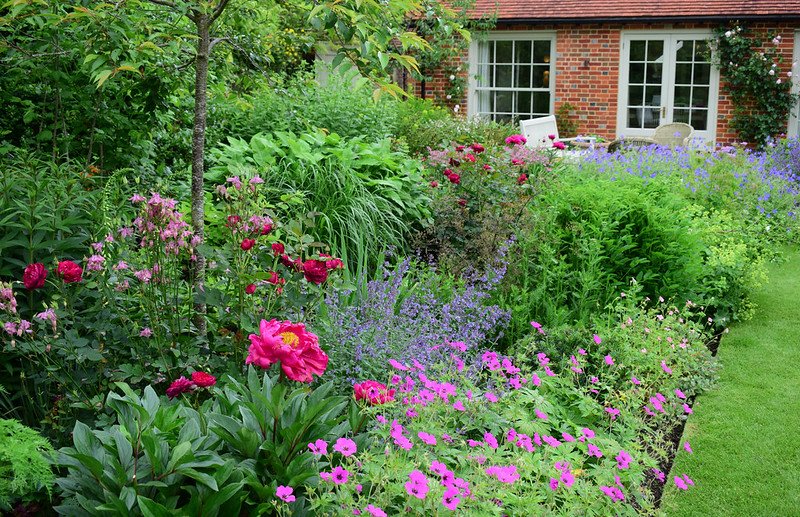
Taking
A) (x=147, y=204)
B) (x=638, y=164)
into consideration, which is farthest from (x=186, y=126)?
(x=638, y=164)

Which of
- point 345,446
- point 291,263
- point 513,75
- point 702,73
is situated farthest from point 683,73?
point 345,446

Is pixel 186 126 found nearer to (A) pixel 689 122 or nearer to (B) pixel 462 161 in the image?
(B) pixel 462 161

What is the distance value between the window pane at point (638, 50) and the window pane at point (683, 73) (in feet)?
2.07

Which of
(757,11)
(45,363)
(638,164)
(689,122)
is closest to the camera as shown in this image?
(45,363)

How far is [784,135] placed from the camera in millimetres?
11727

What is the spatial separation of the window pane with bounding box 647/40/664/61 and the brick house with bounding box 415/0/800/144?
0.02m

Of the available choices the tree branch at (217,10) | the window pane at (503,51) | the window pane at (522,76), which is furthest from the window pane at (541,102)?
the tree branch at (217,10)

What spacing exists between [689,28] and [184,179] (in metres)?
10.0

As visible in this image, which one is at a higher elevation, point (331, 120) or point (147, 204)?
point (331, 120)

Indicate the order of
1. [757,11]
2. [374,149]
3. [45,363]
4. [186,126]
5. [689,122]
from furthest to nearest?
[689,122]
[757,11]
[374,149]
[186,126]
[45,363]

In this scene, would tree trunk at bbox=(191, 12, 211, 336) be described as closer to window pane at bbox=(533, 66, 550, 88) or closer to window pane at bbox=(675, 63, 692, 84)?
window pane at bbox=(533, 66, 550, 88)

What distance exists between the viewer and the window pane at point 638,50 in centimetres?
1230

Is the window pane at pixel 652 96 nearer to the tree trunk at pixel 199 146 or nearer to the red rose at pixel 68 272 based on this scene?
the tree trunk at pixel 199 146

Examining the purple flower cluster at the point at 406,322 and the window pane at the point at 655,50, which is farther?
the window pane at the point at 655,50
